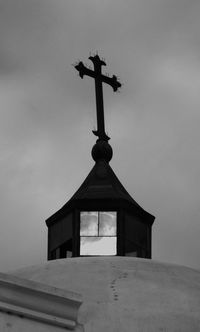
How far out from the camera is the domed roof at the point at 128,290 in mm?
17500

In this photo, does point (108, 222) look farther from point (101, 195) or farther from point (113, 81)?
point (113, 81)

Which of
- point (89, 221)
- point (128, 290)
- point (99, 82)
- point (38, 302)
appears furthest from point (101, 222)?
point (38, 302)

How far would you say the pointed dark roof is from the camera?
1016 inches

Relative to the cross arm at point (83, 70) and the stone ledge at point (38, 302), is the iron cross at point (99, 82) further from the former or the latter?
the stone ledge at point (38, 302)

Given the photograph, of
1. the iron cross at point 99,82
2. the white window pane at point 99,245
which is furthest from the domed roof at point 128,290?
the iron cross at point 99,82

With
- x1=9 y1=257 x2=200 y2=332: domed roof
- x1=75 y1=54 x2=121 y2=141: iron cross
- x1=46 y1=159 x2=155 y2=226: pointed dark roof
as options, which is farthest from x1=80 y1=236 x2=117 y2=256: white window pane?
x1=9 y1=257 x2=200 y2=332: domed roof

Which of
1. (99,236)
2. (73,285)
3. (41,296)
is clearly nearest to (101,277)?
(73,285)

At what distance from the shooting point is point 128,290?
1872cm

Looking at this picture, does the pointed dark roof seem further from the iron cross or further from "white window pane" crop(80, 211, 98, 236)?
the iron cross

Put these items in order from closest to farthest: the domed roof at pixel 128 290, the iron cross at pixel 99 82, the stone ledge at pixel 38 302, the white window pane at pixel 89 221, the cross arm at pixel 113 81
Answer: the stone ledge at pixel 38 302, the domed roof at pixel 128 290, the white window pane at pixel 89 221, the iron cross at pixel 99 82, the cross arm at pixel 113 81

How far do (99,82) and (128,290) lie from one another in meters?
11.8

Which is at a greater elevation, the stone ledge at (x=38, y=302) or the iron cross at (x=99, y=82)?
the iron cross at (x=99, y=82)

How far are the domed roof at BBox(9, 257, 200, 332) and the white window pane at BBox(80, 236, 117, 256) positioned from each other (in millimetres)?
5236

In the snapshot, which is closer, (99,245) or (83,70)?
(99,245)
